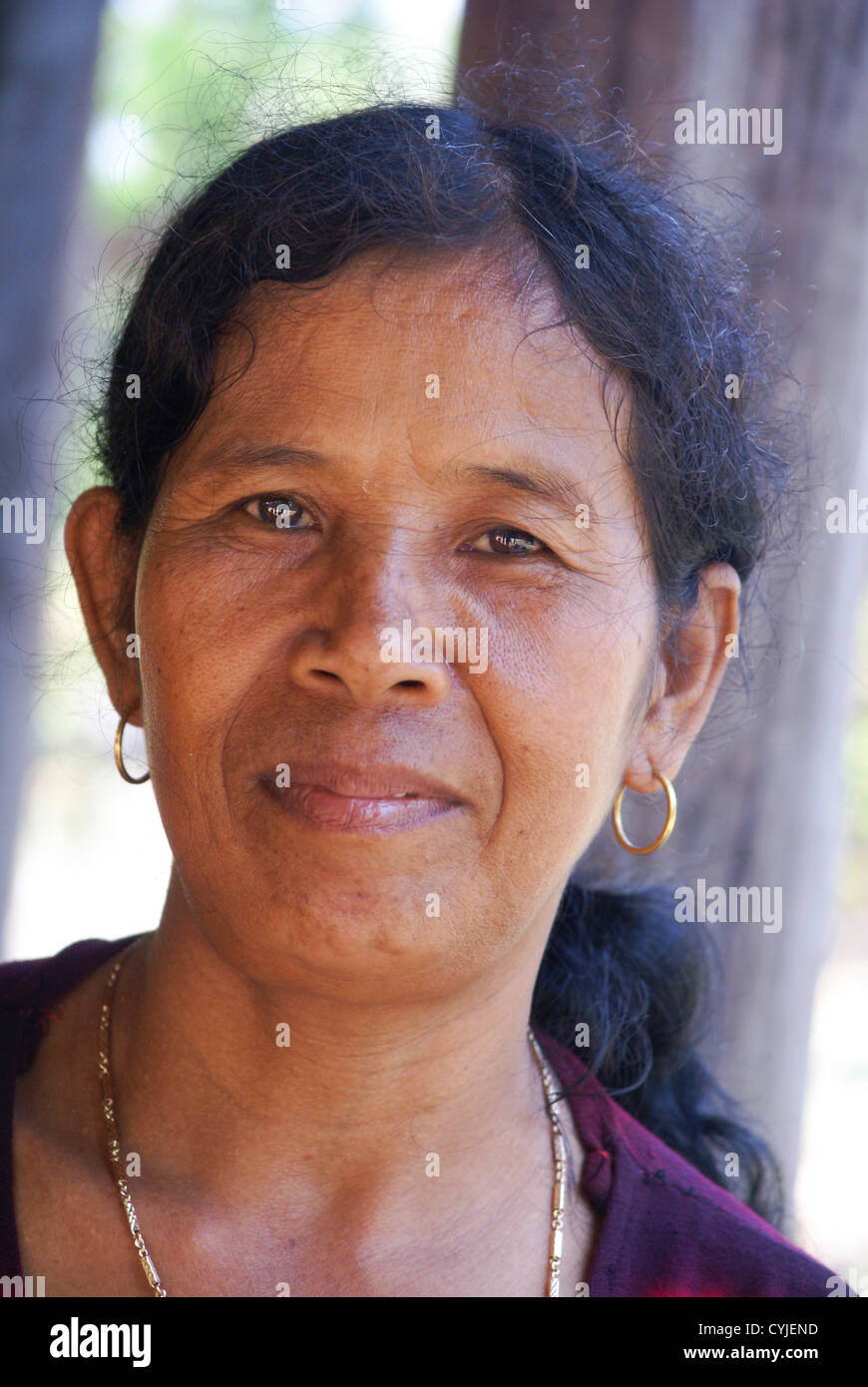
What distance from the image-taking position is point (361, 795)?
5.83 ft

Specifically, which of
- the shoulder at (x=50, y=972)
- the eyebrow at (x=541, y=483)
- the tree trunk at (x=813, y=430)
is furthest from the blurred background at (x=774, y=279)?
the eyebrow at (x=541, y=483)

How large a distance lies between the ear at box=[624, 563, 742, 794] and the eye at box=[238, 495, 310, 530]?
2.21 ft

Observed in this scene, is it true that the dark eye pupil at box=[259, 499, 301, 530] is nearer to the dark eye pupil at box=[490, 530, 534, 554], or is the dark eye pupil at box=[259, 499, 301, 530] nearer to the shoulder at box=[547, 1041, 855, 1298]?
the dark eye pupil at box=[490, 530, 534, 554]

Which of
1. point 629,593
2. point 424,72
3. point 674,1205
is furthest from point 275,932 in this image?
point 424,72

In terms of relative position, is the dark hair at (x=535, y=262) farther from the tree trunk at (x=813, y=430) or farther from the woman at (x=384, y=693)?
the tree trunk at (x=813, y=430)

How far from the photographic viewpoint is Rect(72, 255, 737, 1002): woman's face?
1.80 meters

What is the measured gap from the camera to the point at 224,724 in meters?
1.86

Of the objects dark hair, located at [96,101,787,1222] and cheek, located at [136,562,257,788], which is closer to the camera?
cheek, located at [136,562,257,788]

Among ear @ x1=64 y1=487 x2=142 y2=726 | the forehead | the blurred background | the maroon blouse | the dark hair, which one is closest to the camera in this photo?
the forehead

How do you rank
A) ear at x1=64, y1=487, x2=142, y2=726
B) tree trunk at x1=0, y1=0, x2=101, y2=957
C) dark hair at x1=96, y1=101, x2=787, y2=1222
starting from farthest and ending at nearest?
tree trunk at x1=0, y1=0, x2=101, y2=957, ear at x1=64, y1=487, x2=142, y2=726, dark hair at x1=96, y1=101, x2=787, y2=1222

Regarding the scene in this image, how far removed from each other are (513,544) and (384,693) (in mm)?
331

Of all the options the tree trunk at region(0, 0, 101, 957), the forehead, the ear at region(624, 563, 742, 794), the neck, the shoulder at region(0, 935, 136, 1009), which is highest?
the tree trunk at region(0, 0, 101, 957)

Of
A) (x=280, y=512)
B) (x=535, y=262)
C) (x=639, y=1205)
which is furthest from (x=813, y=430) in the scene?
(x=639, y=1205)

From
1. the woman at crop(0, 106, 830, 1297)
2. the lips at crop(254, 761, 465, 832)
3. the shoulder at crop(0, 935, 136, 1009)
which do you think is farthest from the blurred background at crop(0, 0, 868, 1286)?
the lips at crop(254, 761, 465, 832)
